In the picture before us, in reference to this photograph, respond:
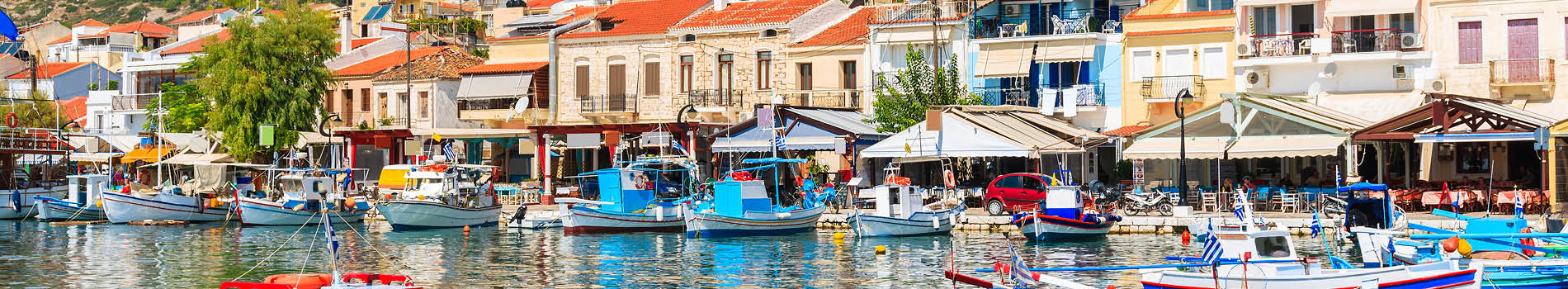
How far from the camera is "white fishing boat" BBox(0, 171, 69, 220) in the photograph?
50094 millimetres

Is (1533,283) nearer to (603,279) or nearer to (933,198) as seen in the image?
(603,279)

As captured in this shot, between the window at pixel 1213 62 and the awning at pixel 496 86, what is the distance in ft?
66.7

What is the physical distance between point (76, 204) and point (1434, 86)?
3493 cm

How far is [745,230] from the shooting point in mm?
37250

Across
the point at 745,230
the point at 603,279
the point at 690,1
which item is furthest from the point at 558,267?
the point at 690,1

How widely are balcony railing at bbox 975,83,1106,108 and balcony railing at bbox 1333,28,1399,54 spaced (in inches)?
238

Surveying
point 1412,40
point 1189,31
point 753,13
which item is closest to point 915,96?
point 1189,31

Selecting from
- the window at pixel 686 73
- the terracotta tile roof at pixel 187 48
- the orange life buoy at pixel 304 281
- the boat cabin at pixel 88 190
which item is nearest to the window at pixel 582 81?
the window at pixel 686 73

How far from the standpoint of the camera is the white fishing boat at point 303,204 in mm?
43875

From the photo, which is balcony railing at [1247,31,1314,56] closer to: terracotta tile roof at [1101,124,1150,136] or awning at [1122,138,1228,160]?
terracotta tile roof at [1101,124,1150,136]

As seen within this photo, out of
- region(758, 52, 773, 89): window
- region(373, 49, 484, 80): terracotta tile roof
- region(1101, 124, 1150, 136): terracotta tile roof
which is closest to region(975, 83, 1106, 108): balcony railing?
region(1101, 124, 1150, 136): terracotta tile roof

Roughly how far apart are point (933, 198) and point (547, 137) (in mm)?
13898

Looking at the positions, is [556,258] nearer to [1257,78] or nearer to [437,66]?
[1257,78]

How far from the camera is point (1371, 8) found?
134 ft
